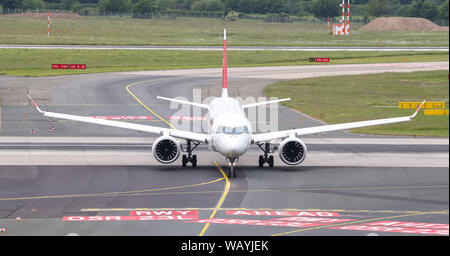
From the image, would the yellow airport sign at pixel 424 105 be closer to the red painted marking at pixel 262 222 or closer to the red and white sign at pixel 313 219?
the red and white sign at pixel 313 219

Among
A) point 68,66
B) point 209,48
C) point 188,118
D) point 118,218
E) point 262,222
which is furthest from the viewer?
point 209,48

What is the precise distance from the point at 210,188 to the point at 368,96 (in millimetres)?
55745

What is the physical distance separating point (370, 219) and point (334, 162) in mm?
18242

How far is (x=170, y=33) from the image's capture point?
185500mm

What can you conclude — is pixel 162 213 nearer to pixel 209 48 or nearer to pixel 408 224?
pixel 408 224

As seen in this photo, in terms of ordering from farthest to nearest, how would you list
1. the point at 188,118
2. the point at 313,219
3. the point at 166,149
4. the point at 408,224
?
the point at 188,118 < the point at 166,149 < the point at 313,219 < the point at 408,224

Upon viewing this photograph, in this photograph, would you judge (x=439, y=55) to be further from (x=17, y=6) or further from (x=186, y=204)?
(x=186, y=204)

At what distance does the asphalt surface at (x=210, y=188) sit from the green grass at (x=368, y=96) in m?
6.22

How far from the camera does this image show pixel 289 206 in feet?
125

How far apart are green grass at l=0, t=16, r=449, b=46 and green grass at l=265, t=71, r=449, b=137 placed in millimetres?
42011

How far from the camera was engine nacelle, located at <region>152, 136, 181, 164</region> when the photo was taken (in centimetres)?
4778

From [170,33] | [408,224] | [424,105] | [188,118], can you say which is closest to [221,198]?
[408,224]

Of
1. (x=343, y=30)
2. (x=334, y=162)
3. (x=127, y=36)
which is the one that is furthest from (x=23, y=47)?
(x=334, y=162)

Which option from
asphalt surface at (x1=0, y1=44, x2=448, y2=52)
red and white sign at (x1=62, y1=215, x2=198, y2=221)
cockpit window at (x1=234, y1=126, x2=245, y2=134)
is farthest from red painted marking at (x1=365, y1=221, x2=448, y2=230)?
asphalt surface at (x1=0, y1=44, x2=448, y2=52)
